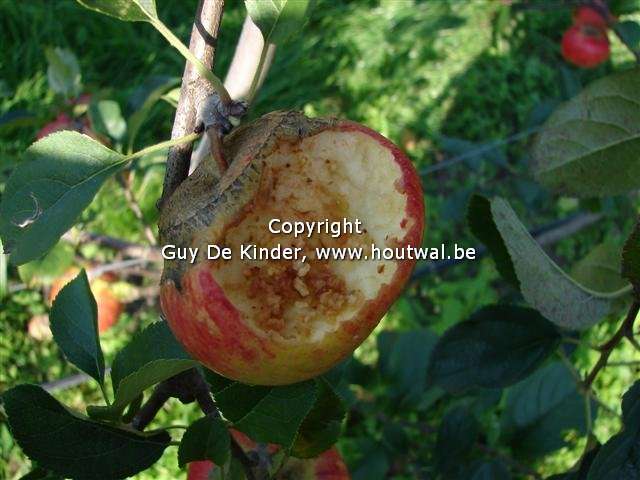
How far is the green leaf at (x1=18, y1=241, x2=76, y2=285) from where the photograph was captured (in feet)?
3.92

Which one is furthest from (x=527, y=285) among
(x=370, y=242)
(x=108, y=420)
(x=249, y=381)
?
(x=108, y=420)

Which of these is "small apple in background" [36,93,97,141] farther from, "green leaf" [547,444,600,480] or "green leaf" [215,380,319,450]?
"green leaf" [547,444,600,480]

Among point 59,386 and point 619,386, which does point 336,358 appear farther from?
point 619,386

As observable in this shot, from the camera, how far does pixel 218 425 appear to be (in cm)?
60

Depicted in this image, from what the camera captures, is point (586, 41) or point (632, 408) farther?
point (586, 41)

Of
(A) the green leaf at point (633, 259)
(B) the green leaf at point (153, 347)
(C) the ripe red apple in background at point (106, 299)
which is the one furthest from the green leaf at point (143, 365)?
(C) the ripe red apple in background at point (106, 299)

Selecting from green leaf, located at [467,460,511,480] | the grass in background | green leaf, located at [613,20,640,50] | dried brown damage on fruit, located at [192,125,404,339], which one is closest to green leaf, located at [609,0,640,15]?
green leaf, located at [613,20,640,50]

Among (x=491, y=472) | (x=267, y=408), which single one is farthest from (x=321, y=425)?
(x=491, y=472)

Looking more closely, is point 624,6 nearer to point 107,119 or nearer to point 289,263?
point 107,119

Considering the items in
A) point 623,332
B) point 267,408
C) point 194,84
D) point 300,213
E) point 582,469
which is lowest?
point 582,469

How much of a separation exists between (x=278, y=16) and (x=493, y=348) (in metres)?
0.46

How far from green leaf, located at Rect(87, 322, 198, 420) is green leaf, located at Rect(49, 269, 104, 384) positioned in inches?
1.4

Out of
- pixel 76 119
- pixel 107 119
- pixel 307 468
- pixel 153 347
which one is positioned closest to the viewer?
pixel 153 347

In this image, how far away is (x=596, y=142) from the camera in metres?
0.77
